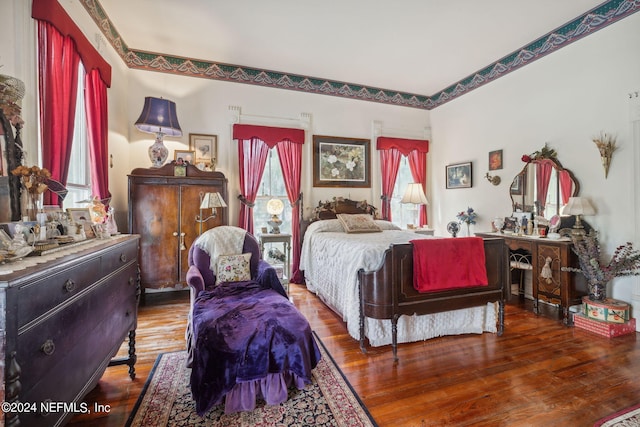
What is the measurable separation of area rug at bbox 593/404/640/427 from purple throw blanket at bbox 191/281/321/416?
1.80 meters

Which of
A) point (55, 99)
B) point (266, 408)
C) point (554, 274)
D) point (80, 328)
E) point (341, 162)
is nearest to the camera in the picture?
point (80, 328)

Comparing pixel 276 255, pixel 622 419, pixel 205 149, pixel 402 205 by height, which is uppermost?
pixel 205 149

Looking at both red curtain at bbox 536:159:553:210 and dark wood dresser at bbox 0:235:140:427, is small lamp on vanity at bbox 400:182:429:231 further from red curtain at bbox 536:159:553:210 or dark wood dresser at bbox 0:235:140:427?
dark wood dresser at bbox 0:235:140:427

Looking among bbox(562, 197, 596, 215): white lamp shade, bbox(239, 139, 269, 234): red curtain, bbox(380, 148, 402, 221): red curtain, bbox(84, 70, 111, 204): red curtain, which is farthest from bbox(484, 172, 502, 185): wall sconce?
bbox(84, 70, 111, 204): red curtain

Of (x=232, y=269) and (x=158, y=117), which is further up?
(x=158, y=117)

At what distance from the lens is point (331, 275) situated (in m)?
3.44

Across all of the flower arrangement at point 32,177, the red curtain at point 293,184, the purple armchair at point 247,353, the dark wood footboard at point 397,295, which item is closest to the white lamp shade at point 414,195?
the red curtain at point 293,184

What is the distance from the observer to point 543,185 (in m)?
3.81

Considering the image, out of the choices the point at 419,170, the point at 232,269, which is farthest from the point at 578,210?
the point at 232,269

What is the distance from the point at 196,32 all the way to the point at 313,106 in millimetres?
2037

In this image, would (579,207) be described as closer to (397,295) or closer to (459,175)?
(459,175)

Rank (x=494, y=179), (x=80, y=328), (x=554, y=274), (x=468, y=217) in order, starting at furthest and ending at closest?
1. (x=468, y=217)
2. (x=494, y=179)
3. (x=554, y=274)
4. (x=80, y=328)

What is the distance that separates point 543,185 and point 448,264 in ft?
7.69

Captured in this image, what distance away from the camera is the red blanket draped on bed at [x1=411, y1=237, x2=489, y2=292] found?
252 centimetres
